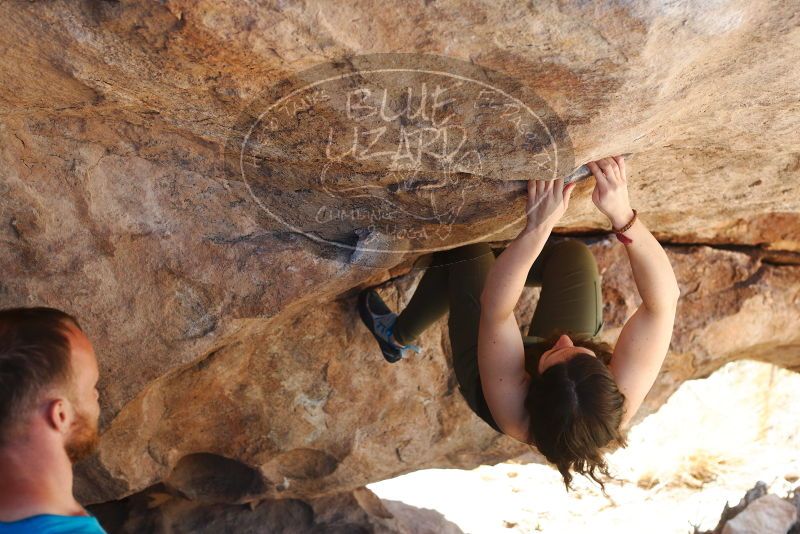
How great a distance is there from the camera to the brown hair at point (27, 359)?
4.25 feet

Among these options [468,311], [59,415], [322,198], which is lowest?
[59,415]

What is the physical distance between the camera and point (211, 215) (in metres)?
1.96

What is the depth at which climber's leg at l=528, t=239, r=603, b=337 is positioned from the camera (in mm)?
2154

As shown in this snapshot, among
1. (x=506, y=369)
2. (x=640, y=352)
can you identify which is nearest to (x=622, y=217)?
(x=640, y=352)

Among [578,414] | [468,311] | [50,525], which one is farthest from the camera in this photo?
[468,311]

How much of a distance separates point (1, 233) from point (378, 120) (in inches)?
37.3

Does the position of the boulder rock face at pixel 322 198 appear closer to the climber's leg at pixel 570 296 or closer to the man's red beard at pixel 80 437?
the climber's leg at pixel 570 296

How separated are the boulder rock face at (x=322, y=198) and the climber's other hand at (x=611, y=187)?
0.04 meters

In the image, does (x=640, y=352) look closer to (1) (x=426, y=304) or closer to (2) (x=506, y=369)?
(2) (x=506, y=369)

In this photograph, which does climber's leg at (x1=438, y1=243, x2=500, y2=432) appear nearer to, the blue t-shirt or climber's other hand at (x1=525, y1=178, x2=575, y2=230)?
climber's other hand at (x1=525, y1=178, x2=575, y2=230)

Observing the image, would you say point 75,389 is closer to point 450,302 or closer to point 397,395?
point 450,302

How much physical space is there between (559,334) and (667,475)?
2227 millimetres

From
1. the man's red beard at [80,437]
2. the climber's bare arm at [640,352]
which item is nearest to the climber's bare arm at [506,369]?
the climber's bare arm at [640,352]

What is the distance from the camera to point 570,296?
2.20 meters
